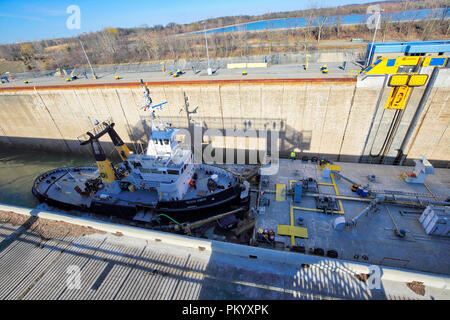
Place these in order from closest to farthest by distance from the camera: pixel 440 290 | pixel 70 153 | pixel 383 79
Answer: pixel 440 290, pixel 383 79, pixel 70 153

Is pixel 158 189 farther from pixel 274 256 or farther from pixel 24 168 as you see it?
pixel 24 168

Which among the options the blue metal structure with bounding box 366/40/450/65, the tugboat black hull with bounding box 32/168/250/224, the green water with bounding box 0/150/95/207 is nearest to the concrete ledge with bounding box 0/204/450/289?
the tugboat black hull with bounding box 32/168/250/224

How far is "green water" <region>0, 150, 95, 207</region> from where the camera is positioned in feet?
53.0

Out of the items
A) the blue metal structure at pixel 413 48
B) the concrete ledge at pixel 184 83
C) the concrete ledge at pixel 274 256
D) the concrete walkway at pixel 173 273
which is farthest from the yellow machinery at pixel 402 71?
the concrete walkway at pixel 173 273

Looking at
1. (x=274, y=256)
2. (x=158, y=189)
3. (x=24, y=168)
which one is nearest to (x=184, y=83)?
(x=158, y=189)

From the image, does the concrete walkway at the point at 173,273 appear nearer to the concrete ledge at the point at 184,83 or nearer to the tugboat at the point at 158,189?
the tugboat at the point at 158,189

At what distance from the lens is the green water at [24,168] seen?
635 inches

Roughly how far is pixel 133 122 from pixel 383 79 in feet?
66.3

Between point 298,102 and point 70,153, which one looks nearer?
point 298,102

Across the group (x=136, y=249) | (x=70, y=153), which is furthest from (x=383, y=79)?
(x=70, y=153)

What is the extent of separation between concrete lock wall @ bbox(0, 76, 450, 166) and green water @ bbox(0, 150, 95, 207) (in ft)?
9.82

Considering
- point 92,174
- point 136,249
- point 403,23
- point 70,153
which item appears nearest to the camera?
point 136,249
